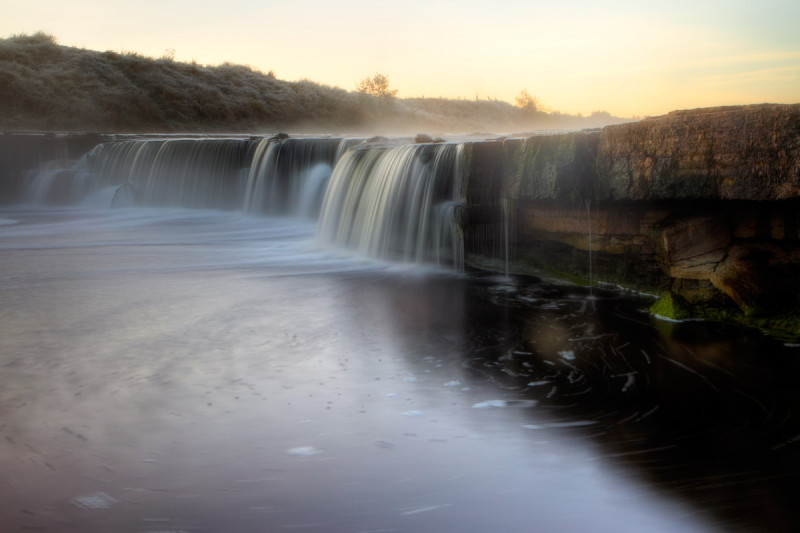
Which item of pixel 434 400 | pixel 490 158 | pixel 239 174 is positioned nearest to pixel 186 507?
pixel 434 400

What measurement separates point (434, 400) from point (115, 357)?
2.58 m

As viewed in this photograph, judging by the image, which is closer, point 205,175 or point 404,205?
point 404,205

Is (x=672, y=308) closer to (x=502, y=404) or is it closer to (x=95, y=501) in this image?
(x=502, y=404)

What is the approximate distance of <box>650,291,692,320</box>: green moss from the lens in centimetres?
586

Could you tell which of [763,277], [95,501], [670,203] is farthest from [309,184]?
[95,501]

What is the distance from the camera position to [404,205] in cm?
947

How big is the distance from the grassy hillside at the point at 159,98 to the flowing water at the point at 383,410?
76.5 feet

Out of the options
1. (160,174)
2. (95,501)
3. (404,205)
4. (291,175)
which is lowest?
(95,501)

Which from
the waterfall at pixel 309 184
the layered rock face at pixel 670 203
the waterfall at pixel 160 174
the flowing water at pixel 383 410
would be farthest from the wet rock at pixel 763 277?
the waterfall at pixel 160 174

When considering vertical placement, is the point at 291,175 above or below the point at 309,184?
above

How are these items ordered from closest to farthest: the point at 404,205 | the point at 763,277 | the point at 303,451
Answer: the point at 303,451, the point at 763,277, the point at 404,205

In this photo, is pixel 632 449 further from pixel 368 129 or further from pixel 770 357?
pixel 368 129

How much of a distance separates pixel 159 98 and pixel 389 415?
3190 cm

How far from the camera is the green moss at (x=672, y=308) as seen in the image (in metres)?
5.86
